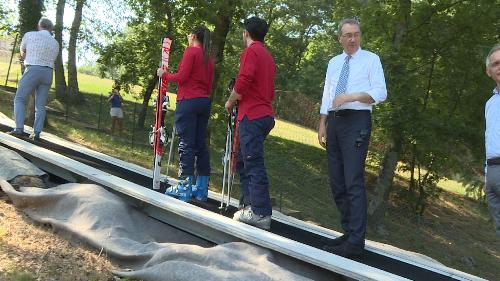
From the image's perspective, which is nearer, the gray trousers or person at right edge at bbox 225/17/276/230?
the gray trousers

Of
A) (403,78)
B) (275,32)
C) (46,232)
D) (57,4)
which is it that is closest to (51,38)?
(46,232)

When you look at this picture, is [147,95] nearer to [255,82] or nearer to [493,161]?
[255,82]

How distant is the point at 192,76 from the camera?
215 inches

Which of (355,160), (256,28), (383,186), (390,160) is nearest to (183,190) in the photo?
(256,28)

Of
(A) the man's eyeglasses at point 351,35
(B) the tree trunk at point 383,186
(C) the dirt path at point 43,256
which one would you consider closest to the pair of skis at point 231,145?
(A) the man's eyeglasses at point 351,35

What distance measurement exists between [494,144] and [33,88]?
6415 millimetres

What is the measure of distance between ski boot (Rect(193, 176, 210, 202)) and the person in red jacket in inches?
4.9

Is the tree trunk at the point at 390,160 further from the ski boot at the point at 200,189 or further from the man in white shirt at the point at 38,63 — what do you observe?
the man in white shirt at the point at 38,63

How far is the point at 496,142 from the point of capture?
3488 mm

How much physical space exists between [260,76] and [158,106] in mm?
1660

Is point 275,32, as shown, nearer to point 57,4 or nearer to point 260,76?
point 57,4

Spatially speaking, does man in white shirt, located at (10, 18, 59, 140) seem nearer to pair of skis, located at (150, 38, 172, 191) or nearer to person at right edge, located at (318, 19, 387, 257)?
pair of skis, located at (150, 38, 172, 191)

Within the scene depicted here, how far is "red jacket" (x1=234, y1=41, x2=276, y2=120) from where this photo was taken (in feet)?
15.2

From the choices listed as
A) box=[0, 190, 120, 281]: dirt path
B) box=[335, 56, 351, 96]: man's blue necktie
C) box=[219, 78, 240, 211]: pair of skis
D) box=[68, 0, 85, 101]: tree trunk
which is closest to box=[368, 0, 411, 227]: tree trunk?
box=[219, 78, 240, 211]: pair of skis
